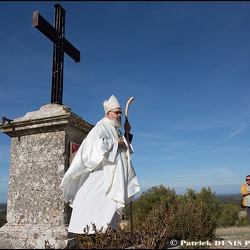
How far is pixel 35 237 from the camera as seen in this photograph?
404cm

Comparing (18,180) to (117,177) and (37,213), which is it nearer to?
(37,213)

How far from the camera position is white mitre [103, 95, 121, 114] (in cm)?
470

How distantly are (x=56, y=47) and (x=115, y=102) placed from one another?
153 centimetres

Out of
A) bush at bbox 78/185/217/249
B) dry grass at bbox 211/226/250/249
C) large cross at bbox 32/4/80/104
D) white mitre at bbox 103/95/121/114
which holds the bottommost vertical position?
dry grass at bbox 211/226/250/249

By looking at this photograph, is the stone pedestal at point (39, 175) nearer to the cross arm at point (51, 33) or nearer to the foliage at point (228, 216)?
the cross arm at point (51, 33)

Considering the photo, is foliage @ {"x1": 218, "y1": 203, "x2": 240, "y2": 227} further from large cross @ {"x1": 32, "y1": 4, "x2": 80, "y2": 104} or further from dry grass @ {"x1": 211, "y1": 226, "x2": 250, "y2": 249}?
large cross @ {"x1": 32, "y1": 4, "x2": 80, "y2": 104}

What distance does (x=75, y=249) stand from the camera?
3754mm

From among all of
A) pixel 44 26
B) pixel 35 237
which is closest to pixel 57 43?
pixel 44 26

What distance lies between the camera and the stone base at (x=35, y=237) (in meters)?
3.85

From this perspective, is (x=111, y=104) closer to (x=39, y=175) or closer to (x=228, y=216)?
(x=39, y=175)

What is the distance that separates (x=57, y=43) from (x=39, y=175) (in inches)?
91.5

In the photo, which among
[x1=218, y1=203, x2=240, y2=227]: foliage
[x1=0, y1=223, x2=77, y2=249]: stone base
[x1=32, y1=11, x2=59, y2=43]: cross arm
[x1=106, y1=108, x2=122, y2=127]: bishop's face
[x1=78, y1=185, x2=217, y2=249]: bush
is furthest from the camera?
[x1=218, y1=203, x2=240, y2=227]: foliage

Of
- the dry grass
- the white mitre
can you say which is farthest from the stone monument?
the dry grass

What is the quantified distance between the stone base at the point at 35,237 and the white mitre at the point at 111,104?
1.87m
